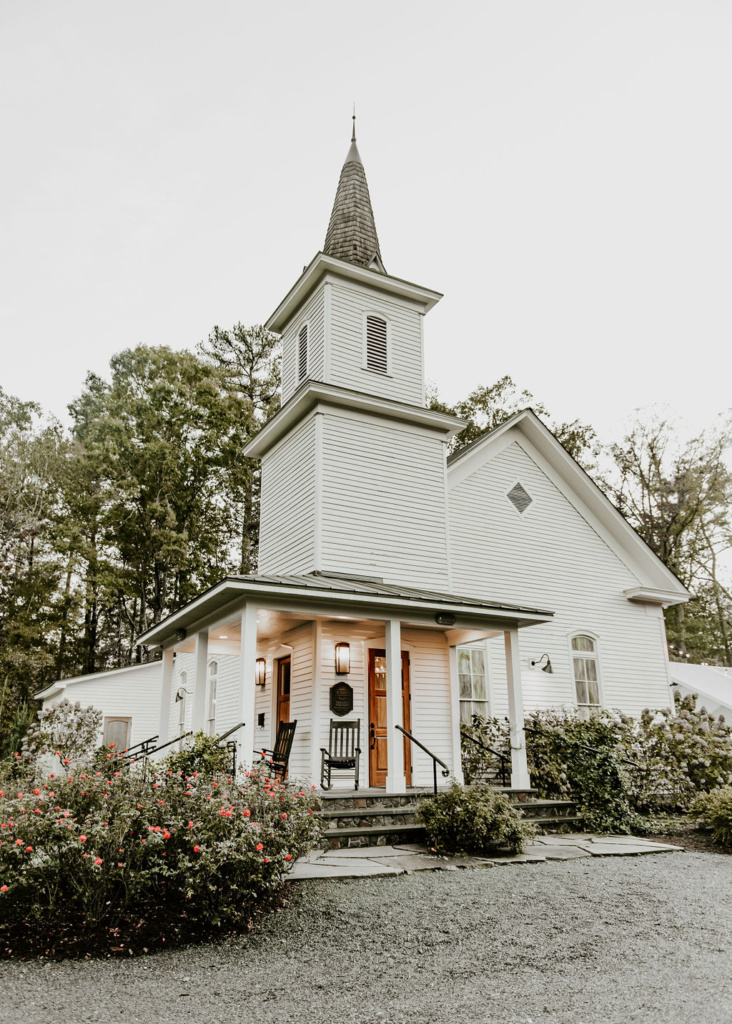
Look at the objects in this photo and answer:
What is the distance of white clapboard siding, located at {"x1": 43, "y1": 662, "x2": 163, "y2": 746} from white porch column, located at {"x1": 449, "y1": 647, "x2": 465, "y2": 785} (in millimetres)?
10648

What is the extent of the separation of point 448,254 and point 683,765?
42.4 feet

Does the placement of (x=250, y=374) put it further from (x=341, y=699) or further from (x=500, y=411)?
(x=341, y=699)

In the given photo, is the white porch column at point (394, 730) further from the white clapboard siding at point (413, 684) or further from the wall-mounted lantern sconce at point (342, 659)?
the wall-mounted lantern sconce at point (342, 659)

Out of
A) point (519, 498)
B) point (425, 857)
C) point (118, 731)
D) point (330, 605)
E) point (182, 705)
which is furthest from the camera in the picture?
point (118, 731)

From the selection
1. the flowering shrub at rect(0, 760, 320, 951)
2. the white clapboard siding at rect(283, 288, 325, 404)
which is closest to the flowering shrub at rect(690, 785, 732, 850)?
the flowering shrub at rect(0, 760, 320, 951)

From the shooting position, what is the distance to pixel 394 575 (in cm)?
1100

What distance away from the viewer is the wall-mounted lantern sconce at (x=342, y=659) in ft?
31.9

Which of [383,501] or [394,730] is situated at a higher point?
[383,501]

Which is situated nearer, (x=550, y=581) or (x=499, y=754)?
(x=499, y=754)

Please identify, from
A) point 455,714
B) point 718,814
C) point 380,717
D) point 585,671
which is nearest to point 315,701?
point 380,717

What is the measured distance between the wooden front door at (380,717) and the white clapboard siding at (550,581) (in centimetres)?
248

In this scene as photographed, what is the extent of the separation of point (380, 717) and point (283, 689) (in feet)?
5.44

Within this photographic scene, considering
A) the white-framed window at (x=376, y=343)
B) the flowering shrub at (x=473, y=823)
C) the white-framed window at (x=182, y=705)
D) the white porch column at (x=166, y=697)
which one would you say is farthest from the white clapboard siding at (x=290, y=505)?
the white-framed window at (x=182, y=705)

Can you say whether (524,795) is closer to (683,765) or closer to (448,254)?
(683,765)
